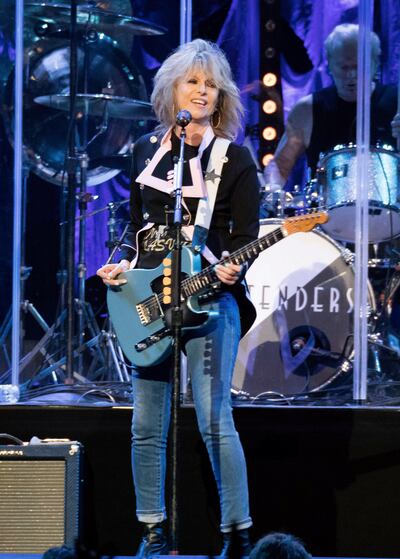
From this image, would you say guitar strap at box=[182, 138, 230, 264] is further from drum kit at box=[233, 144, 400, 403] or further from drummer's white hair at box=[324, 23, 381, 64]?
drummer's white hair at box=[324, 23, 381, 64]

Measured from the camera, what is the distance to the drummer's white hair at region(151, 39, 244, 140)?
4.11 metres

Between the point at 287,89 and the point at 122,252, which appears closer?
the point at 122,252

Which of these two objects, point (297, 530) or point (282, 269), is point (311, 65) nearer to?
point (282, 269)

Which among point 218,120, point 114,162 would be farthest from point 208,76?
point 114,162

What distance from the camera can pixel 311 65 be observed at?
6.82m

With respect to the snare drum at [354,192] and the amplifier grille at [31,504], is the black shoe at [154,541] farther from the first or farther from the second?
the snare drum at [354,192]

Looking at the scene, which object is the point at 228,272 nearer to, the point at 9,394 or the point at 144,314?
the point at 144,314

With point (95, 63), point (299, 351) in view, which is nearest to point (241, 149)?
point (299, 351)

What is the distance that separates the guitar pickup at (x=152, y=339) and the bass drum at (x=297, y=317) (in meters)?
2.05

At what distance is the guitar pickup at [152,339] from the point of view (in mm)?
3943

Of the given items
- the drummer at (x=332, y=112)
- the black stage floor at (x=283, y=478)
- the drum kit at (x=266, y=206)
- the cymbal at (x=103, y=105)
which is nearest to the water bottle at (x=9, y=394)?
the black stage floor at (x=283, y=478)

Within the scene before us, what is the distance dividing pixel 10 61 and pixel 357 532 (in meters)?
3.55

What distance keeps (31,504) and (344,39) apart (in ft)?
12.5

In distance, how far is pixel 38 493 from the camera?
4.25m
